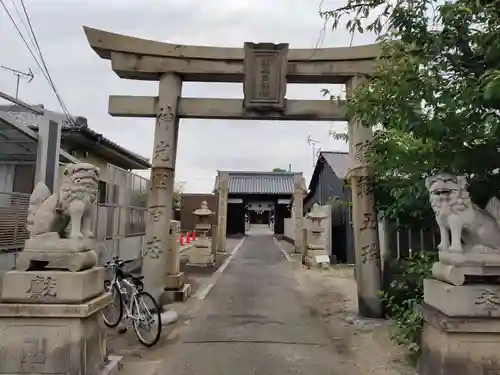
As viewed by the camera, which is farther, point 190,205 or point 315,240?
point 190,205

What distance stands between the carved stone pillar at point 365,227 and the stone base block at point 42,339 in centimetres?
479

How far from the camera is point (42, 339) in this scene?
3.88 m

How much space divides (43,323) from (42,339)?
156 millimetres

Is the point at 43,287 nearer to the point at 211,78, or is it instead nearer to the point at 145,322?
the point at 145,322

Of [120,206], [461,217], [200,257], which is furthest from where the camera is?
[200,257]

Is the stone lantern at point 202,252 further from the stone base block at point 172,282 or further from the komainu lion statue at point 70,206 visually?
the komainu lion statue at point 70,206

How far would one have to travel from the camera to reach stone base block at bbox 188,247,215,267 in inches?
611

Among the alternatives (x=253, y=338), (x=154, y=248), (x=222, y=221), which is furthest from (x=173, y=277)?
(x=222, y=221)

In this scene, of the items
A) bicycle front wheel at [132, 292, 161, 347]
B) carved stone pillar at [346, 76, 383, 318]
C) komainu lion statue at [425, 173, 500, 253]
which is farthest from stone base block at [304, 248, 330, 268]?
komainu lion statue at [425, 173, 500, 253]

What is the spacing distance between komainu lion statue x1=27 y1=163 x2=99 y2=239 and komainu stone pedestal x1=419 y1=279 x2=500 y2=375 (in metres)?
3.77

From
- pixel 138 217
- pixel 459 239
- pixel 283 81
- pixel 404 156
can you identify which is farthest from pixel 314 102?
pixel 138 217

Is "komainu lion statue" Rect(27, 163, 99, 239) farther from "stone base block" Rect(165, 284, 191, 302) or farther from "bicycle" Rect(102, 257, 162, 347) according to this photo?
"stone base block" Rect(165, 284, 191, 302)

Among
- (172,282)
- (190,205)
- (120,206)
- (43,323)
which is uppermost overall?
(190,205)

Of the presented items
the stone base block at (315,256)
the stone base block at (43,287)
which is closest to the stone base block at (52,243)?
the stone base block at (43,287)
